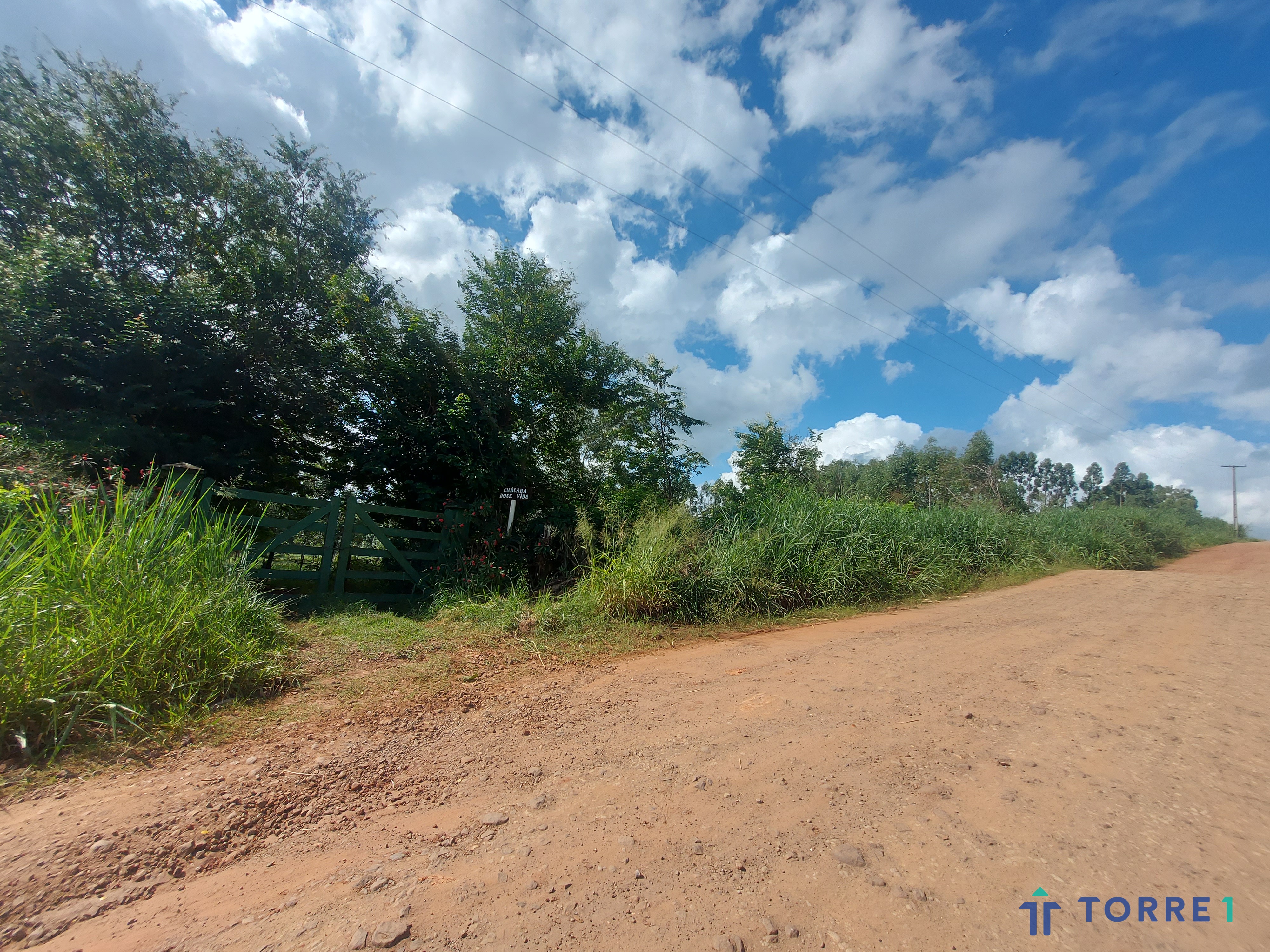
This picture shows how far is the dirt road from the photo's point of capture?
1.67 m

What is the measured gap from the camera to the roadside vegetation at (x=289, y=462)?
332 centimetres

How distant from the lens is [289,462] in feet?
29.3

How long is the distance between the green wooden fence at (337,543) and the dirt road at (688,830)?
4075 mm

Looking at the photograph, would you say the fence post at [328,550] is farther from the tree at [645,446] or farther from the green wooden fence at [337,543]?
the tree at [645,446]

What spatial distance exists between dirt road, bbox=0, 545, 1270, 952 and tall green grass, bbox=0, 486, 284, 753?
1.99 ft

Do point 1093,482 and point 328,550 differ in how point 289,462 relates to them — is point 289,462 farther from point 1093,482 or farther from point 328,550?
point 1093,482

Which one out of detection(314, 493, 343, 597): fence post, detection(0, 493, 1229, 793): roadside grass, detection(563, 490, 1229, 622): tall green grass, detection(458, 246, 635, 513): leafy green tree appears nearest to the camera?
detection(0, 493, 1229, 793): roadside grass

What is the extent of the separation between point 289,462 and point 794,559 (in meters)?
8.44

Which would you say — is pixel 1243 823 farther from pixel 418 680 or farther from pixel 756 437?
pixel 756 437

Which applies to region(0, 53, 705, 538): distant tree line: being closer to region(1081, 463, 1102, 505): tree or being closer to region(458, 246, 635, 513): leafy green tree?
region(458, 246, 635, 513): leafy green tree

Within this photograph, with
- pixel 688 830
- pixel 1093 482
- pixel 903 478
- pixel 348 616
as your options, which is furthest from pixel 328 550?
pixel 1093 482

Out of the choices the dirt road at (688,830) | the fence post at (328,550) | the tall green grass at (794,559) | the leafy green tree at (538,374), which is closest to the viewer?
the dirt road at (688,830)

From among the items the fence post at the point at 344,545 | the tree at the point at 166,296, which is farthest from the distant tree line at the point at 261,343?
the fence post at the point at 344,545

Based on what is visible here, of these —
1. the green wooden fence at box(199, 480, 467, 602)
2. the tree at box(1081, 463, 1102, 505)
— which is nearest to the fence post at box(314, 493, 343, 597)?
the green wooden fence at box(199, 480, 467, 602)
